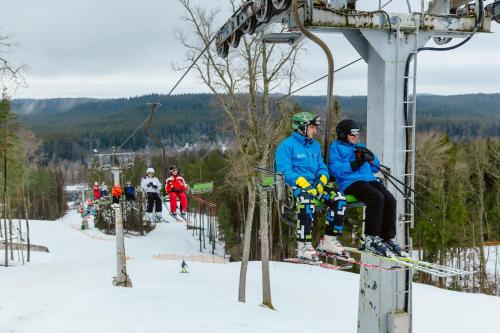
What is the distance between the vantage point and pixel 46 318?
9469mm

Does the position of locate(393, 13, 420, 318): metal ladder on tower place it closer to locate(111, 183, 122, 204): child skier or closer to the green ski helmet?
the green ski helmet

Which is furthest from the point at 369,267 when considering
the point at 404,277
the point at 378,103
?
the point at 378,103

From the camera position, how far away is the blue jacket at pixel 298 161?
596cm

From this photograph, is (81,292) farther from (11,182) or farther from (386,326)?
(11,182)

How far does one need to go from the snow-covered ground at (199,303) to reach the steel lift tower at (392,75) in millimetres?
4084

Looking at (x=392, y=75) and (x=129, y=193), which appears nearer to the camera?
(x=392, y=75)

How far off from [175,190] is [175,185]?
0.17m

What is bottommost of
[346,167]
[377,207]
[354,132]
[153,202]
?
[153,202]

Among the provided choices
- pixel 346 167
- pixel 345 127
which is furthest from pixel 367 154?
pixel 345 127

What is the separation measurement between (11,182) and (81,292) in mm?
24122

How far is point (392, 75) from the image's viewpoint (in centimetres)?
618

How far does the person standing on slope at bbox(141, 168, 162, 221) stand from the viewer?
45.8 ft

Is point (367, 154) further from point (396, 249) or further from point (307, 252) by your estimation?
point (307, 252)

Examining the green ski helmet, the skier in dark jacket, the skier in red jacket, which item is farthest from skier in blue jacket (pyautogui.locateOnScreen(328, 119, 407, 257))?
the skier in dark jacket
